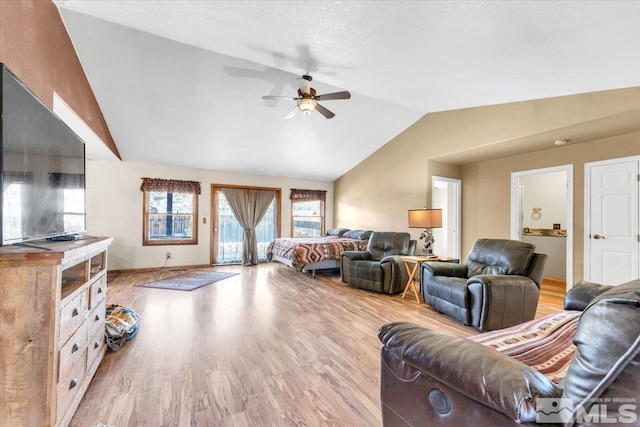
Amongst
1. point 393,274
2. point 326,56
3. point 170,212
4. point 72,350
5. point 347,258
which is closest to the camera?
point 72,350

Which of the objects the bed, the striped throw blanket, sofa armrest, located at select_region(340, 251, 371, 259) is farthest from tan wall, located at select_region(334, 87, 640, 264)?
the striped throw blanket

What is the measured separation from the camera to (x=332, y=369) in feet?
6.75

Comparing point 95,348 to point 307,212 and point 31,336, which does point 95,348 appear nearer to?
point 31,336

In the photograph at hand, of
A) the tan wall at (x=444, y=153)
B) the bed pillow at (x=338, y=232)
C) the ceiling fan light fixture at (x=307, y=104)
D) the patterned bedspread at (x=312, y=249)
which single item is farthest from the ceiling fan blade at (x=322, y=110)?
the bed pillow at (x=338, y=232)

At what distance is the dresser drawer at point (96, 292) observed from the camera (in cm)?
181

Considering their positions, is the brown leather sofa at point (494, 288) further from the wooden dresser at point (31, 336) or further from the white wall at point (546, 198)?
the wooden dresser at point (31, 336)

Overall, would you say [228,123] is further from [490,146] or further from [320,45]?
[490,146]

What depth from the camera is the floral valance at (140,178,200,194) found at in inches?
220

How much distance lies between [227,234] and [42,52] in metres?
4.77

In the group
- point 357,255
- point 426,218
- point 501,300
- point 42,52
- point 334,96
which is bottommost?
point 501,300

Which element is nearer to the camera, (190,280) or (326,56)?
(326,56)

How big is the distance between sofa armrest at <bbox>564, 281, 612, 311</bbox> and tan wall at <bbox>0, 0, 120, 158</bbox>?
3926mm

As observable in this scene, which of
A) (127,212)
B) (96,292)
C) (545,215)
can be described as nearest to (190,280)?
(127,212)

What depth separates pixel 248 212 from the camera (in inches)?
261
